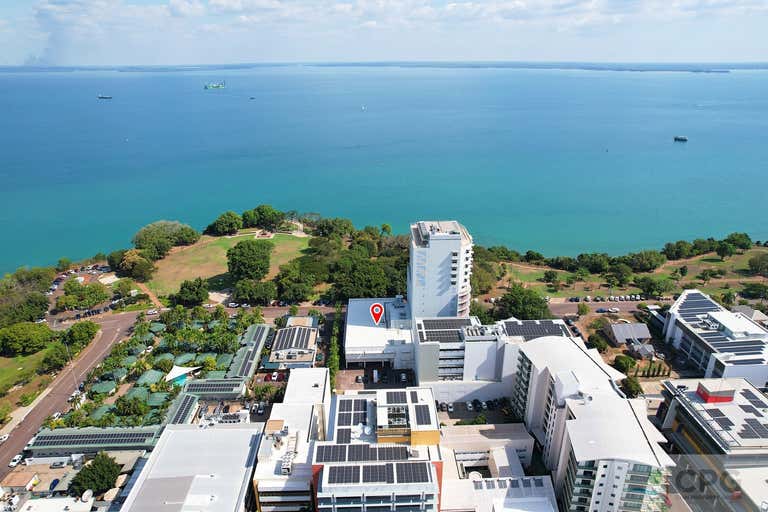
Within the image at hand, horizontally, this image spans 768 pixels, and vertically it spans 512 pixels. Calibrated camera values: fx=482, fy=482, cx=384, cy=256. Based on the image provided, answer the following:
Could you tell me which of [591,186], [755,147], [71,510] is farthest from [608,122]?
[71,510]

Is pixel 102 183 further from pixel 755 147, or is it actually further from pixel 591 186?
pixel 755 147

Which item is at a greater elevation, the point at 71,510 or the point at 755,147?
the point at 755,147

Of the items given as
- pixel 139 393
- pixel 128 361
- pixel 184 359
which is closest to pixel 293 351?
pixel 184 359

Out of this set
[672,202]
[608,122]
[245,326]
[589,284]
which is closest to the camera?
[245,326]

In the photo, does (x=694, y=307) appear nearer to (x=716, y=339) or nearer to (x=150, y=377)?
(x=716, y=339)

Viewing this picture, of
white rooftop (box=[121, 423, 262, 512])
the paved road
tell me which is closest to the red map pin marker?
white rooftop (box=[121, 423, 262, 512])

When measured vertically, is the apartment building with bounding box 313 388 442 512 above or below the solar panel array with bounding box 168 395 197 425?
above

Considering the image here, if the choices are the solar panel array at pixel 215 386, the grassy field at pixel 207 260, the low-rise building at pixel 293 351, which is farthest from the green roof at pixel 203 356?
the grassy field at pixel 207 260

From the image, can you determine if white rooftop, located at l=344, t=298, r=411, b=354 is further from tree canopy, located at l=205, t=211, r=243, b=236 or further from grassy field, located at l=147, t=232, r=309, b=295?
tree canopy, located at l=205, t=211, r=243, b=236
